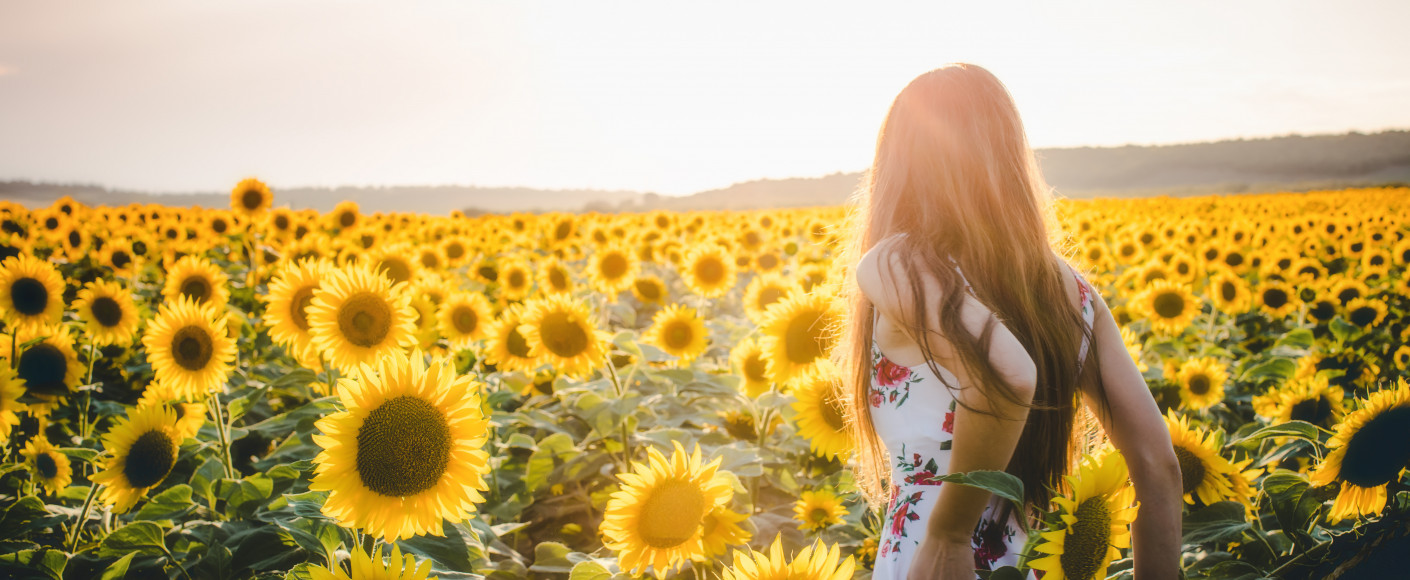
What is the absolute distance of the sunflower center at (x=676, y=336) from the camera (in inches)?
161

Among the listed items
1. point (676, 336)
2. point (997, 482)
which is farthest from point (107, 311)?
point (997, 482)

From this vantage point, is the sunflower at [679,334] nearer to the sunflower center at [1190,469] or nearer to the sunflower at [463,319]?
the sunflower at [463,319]

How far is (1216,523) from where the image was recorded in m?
1.90

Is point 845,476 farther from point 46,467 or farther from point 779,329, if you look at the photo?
point 46,467

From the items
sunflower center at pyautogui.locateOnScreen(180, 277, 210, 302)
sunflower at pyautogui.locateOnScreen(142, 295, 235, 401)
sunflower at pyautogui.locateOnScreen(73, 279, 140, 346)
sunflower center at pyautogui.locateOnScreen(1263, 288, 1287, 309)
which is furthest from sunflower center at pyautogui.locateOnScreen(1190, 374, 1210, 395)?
sunflower at pyautogui.locateOnScreen(73, 279, 140, 346)

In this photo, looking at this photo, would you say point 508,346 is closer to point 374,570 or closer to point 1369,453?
point 374,570

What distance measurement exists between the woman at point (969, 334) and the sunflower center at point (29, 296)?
4.38 m

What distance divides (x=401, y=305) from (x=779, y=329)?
1571 mm

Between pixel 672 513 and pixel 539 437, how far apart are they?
2.87 m

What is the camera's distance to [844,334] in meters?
2.21

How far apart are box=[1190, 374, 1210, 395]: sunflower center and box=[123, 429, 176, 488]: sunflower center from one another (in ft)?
16.5

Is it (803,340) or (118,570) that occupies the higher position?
(803,340)

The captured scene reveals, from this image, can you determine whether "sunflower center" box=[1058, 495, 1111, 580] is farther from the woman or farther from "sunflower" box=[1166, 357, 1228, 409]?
"sunflower" box=[1166, 357, 1228, 409]

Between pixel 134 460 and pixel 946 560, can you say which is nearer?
pixel 946 560
